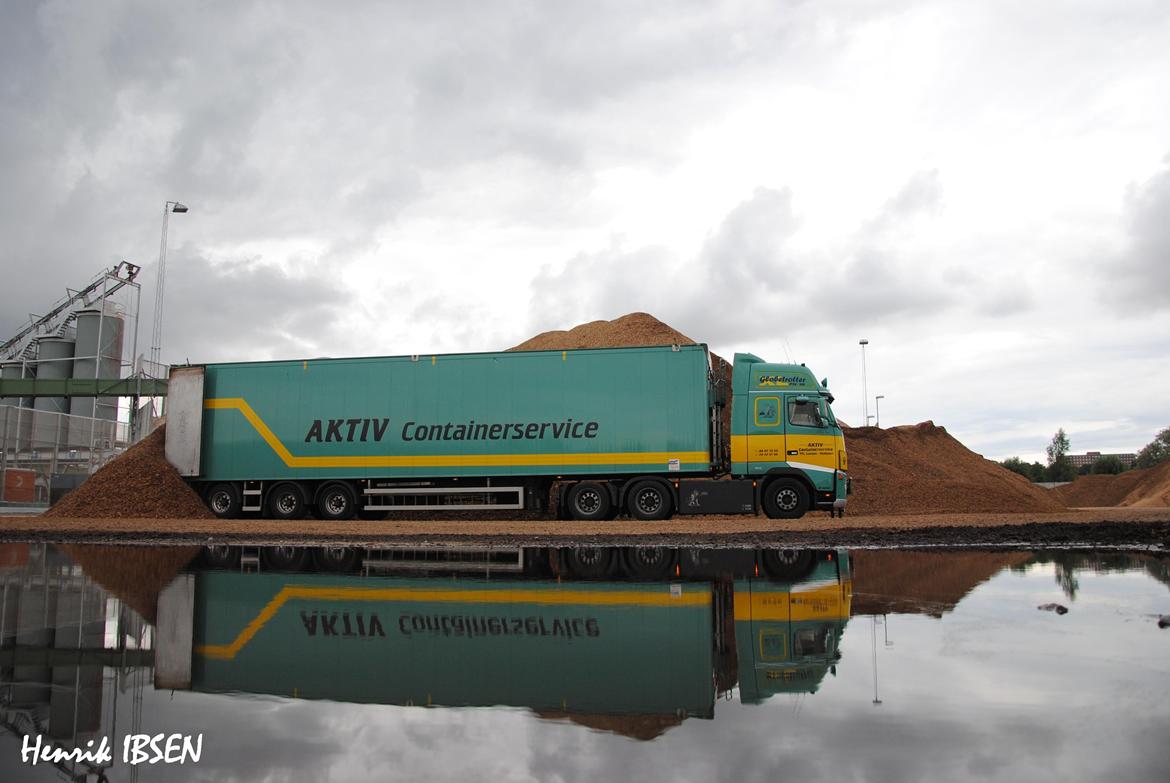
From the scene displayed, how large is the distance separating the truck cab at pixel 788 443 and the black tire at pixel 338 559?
957 cm

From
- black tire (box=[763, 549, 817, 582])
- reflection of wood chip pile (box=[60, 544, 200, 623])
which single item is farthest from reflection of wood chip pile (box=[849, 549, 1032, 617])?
reflection of wood chip pile (box=[60, 544, 200, 623])

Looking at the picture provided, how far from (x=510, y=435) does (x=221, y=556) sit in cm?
874

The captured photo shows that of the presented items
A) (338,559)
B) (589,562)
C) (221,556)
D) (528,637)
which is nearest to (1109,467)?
(589,562)

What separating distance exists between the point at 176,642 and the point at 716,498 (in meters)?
14.5

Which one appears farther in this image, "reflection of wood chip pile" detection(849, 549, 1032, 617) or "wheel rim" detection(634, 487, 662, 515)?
"wheel rim" detection(634, 487, 662, 515)

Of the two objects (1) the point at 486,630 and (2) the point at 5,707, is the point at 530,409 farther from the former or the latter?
(2) the point at 5,707

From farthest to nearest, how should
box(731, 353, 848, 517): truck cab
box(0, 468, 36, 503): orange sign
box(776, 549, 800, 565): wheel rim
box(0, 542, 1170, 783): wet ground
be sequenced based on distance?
1. box(0, 468, 36, 503): orange sign
2. box(731, 353, 848, 517): truck cab
3. box(776, 549, 800, 565): wheel rim
4. box(0, 542, 1170, 783): wet ground

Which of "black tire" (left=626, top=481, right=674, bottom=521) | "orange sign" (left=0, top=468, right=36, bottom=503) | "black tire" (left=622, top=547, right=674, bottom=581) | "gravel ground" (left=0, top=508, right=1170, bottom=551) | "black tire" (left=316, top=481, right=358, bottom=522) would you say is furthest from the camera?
"orange sign" (left=0, top=468, right=36, bottom=503)

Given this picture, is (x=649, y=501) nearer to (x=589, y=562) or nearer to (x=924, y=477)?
(x=589, y=562)

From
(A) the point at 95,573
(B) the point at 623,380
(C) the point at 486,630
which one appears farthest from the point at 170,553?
(B) the point at 623,380

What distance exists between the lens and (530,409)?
66.6ft

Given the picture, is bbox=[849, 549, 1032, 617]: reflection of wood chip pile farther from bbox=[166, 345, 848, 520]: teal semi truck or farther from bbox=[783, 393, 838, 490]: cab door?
bbox=[166, 345, 848, 520]: teal semi truck

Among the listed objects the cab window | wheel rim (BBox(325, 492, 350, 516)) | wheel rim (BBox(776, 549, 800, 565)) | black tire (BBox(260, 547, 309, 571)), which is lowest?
black tire (BBox(260, 547, 309, 571))

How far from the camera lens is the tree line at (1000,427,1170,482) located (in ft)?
221
